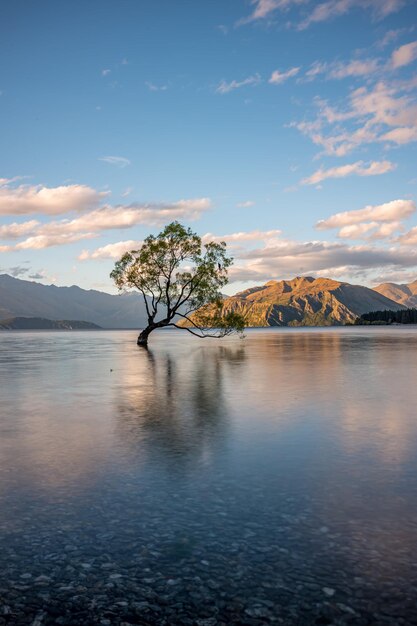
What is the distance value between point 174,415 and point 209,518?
1276 centimetres

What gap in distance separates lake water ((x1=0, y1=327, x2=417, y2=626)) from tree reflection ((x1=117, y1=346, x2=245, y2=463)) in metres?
0.15

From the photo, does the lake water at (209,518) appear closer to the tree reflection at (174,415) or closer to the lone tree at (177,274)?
the tree reflection at (174,415)

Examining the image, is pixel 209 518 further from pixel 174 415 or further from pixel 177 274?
pixel 177 274

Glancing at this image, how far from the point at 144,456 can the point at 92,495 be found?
3.75 meters

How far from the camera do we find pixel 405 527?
9766 mm

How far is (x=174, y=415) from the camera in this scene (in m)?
22.9

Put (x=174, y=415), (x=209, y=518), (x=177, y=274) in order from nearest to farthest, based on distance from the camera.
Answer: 1. (x=209, y=518)
2. (x=174, y=415)
3. (x=177, y=274)

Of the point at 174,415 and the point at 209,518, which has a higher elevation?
the point at 209,518

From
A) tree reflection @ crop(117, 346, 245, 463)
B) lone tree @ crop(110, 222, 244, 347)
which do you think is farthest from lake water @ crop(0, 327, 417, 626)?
lone tree @ crop(110, 222, 244, 347)

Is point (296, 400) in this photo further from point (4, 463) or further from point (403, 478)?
point (4, 463)

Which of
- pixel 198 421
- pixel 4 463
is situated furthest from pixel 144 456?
pixel 198 421

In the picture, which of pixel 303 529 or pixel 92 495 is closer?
pixel 303 529

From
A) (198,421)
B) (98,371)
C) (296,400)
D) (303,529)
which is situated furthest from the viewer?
(98,371)

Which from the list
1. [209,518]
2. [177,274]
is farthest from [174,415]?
[177,274]
